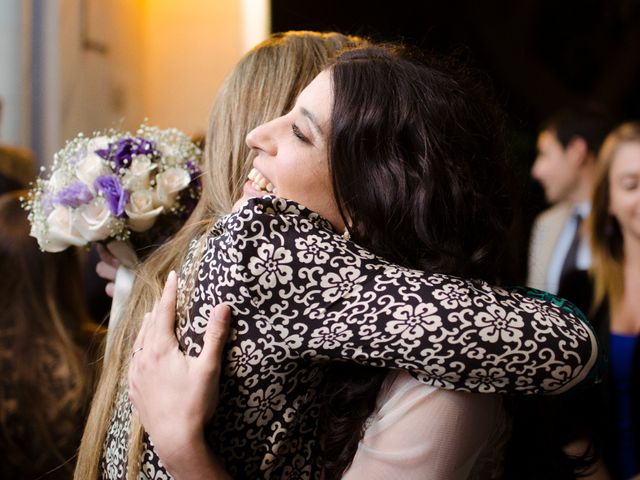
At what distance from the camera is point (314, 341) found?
107cm

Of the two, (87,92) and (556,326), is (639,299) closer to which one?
(556,326)

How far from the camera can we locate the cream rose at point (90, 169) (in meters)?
1.65

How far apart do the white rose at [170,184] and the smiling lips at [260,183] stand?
15.7 inches

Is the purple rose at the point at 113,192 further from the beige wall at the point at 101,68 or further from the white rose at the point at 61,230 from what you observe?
the beige wall at the point at 101,68

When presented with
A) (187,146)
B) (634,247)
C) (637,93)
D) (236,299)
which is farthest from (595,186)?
(637,93)

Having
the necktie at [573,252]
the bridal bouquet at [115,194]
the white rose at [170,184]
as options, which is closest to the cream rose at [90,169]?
the bridal bouquet at [115,194]

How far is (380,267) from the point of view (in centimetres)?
110

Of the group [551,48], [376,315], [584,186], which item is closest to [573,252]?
[584,186]

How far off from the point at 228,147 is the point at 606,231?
156 centimetres

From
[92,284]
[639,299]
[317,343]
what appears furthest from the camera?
[92,284]

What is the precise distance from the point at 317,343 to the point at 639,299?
160cm

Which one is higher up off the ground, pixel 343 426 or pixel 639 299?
pixel 343 426

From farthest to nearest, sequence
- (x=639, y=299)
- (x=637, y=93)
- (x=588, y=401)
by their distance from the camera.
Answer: (x=637, y=93), (x=639, y=299), (x=588, y=401)

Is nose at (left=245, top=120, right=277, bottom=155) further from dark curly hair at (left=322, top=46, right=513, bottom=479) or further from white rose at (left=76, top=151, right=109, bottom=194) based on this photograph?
white rose at (left=76, top=151, right=109, bottom=194)
